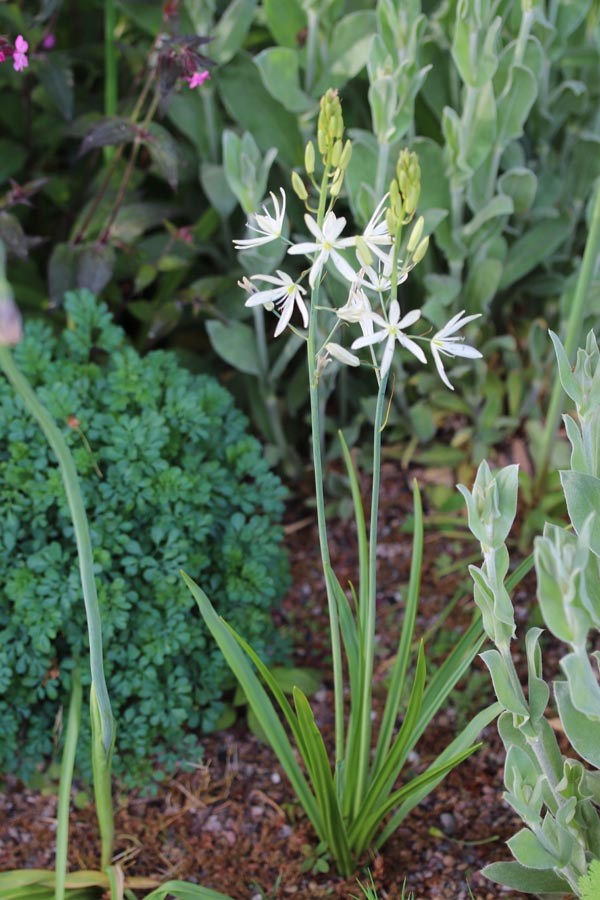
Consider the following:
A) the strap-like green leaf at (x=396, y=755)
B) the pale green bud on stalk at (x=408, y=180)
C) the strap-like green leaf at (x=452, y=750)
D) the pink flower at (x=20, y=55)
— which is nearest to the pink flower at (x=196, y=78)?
the pink flower at (x=20, y=55)

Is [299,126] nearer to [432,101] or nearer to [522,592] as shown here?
[432,101]

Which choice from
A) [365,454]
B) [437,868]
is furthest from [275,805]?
[365,454]

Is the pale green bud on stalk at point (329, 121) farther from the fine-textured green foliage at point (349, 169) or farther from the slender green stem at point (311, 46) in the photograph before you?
the slender green stem at point (311, 46)

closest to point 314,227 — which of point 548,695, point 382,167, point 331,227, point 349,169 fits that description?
point 331,227

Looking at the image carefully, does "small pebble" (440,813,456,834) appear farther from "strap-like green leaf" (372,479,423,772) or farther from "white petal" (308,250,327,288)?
"white petal" (308,250,327,288)

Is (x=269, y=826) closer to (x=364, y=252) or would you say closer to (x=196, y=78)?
(x=364, y=252)

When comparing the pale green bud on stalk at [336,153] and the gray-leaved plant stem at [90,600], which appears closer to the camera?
the gray-leaved plant stem at [90,600]
